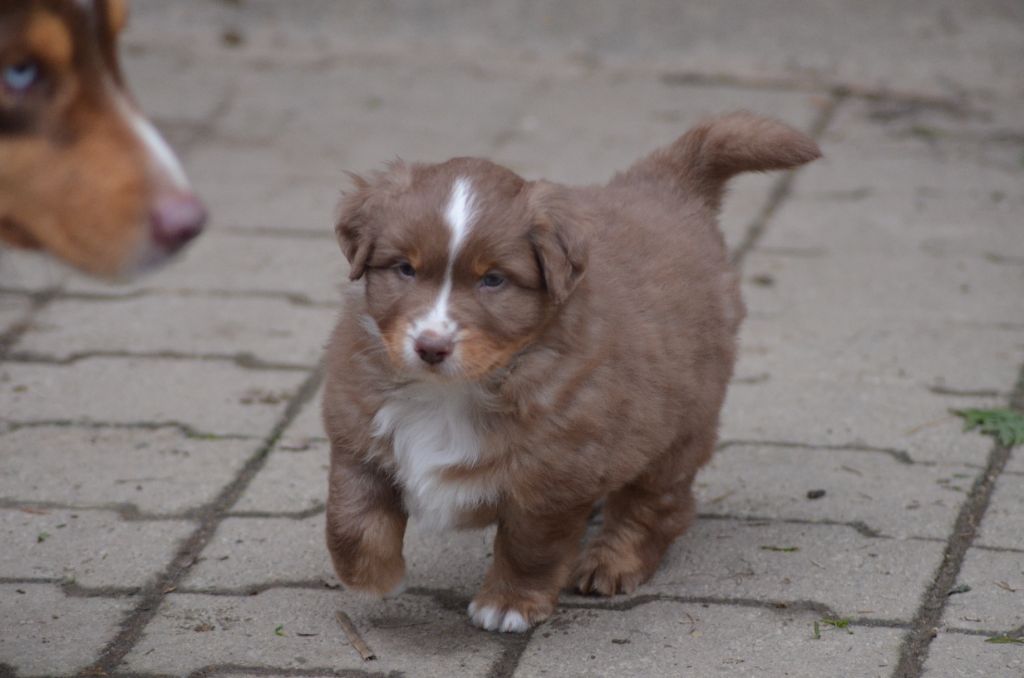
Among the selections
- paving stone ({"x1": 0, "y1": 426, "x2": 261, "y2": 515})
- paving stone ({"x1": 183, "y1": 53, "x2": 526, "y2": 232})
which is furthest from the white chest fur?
paving stone ({"x1": 183, "y1": 53, "x2": 526, "y2": 232})

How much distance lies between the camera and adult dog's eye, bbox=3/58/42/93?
9.09 feet

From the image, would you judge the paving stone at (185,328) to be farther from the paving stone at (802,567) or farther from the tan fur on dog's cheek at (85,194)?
the tan fur on dog's cheek at (85,194)

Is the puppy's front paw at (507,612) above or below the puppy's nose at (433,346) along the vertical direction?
below

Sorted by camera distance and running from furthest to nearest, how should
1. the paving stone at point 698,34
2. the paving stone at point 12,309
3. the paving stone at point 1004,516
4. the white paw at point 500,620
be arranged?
the paving stone at point 698,34
the paving stone at point 12,309
the paving stone at point 1004,516
the white paw at point 500,620

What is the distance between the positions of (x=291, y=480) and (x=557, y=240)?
4.41 feet

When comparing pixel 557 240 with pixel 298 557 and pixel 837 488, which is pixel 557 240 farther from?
pixel 837 488

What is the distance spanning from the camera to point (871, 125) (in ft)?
25.4

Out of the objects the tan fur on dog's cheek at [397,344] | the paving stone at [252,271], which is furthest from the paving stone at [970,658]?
the paving stone at [252,271]

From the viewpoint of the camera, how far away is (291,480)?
174 inches

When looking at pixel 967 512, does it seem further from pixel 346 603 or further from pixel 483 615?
pixel 346 603

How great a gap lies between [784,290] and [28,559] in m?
3.01

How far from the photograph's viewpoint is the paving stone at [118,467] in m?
4.30

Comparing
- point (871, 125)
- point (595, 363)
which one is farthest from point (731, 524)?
point (871, 125)

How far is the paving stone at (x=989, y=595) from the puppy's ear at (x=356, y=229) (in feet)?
5.21
